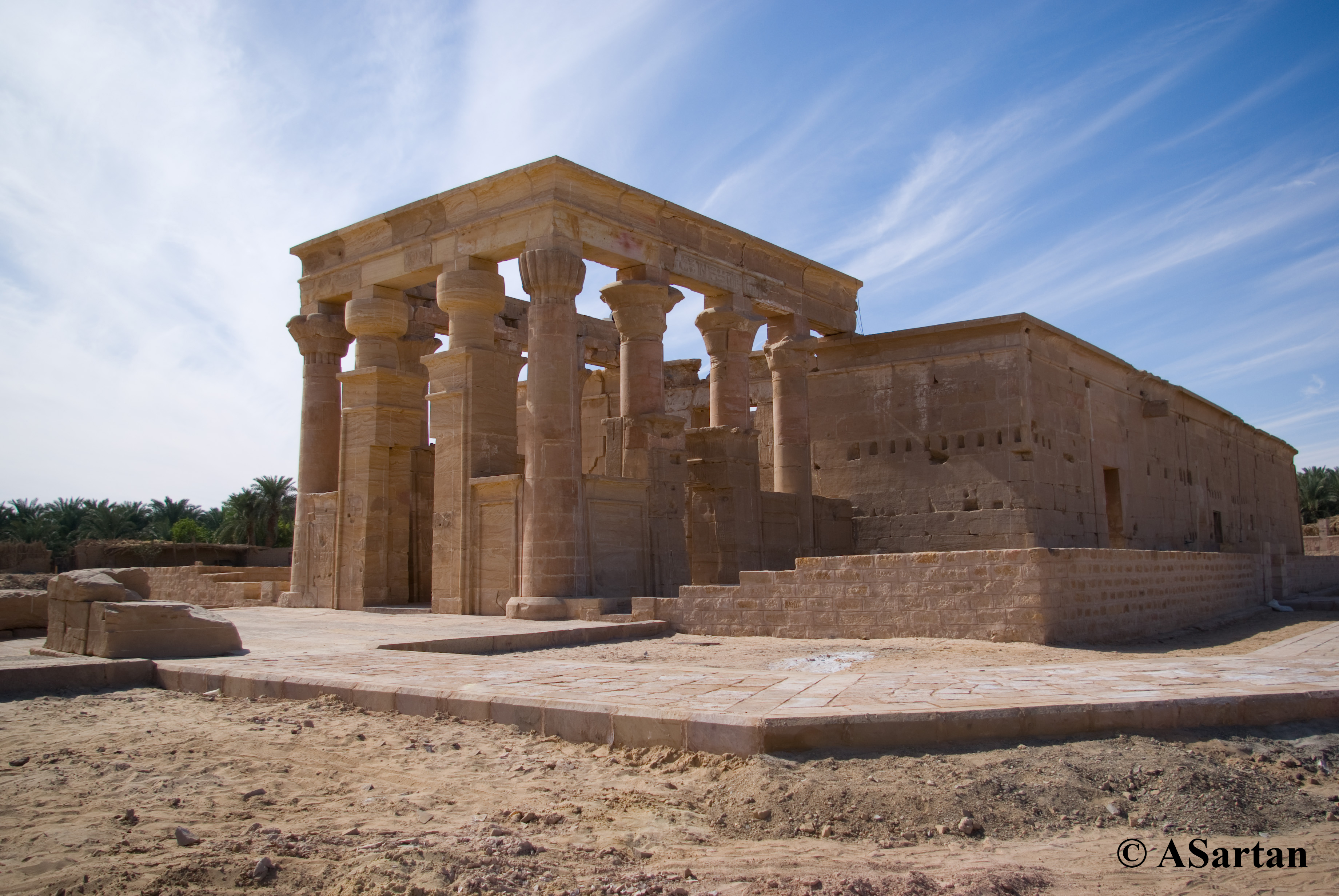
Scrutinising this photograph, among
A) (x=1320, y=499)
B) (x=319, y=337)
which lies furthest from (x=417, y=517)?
(x=1320, y=499)

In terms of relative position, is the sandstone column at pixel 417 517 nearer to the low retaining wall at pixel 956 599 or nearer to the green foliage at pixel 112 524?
the low retaining wall at pixel 956 599

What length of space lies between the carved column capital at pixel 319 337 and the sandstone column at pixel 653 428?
522 cm

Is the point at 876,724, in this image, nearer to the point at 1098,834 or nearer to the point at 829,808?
the point at 829,808

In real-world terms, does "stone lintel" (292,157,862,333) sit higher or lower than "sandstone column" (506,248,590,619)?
higher

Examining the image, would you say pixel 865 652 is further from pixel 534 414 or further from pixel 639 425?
pixel 639 425

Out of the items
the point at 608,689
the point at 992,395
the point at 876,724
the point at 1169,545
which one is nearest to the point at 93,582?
the point at 608,689

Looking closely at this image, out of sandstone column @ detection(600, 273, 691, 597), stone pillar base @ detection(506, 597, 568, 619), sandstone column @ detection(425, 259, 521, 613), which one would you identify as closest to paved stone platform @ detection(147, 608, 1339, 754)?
stone pillar base @ detection(506, 597, 568, 619)

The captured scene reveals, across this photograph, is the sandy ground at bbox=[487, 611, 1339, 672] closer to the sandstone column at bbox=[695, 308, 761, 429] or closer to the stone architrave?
the sandstone column at bbox=[695, 308, 761, 429]

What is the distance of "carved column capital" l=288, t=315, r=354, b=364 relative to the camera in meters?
17.4

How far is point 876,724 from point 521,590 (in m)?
9.32

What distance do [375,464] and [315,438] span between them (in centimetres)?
181

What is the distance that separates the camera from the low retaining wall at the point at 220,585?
18.3m

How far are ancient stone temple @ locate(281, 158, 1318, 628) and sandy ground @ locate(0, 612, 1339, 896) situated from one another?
272 inches

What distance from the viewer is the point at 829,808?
4.27 meters
